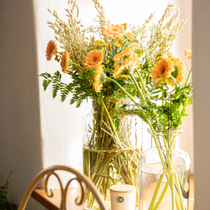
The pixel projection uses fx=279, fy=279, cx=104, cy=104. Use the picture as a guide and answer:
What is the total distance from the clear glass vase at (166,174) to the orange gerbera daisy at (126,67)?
16 centimetres

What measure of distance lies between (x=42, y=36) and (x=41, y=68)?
134mm

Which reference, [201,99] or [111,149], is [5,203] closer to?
[111,149]

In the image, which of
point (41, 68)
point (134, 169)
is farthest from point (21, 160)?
point (134, 169)

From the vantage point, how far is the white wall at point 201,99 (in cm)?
49

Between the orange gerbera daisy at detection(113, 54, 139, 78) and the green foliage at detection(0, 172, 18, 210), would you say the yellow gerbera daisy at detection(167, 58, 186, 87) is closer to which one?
the orange gerbera daisy at detection(113, 54, 139, 78)

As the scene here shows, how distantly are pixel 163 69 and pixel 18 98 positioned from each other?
40.7 inches

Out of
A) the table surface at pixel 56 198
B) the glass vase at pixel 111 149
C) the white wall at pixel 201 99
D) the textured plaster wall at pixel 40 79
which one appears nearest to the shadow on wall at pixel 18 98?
the textured plaster wall at pixel 40 79

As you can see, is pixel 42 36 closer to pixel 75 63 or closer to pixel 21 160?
pixel 75 63

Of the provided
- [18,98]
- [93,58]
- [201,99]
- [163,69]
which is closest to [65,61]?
[93,58]

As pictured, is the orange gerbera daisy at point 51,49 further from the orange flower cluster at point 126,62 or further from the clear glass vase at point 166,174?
the clear glass vase at point 166,174

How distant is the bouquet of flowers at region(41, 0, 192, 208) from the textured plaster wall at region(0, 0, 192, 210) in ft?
1.14

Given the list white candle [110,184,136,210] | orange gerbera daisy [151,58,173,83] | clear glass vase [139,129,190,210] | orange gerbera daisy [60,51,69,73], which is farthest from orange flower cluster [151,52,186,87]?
white candle [110,184,136,210]

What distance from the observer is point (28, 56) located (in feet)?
4.15

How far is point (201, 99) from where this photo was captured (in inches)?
20.0
